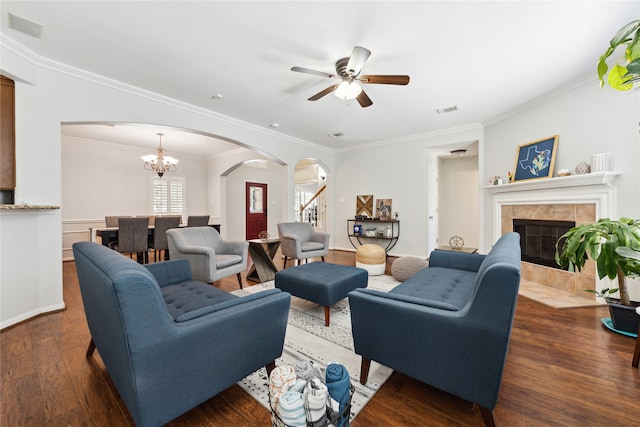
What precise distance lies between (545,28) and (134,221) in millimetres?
5601

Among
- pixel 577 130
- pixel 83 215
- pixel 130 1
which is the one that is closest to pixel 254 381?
pixel 130 1

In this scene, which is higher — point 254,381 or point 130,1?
point 130,1

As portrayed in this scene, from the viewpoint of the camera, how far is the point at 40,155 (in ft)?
8.80

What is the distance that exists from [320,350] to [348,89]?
2.54 m

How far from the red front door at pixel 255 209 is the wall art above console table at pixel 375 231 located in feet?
10.4

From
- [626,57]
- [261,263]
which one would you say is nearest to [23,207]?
[261,263]

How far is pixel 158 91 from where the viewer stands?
11.2ft

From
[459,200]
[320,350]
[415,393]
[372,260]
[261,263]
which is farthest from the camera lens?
[459,200]

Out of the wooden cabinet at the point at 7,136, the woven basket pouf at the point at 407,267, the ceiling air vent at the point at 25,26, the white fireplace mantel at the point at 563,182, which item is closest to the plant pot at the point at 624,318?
the white fireplace mantel at the point at 563,182

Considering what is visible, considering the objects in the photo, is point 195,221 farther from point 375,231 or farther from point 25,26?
point 375,231

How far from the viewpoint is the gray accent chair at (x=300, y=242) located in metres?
4.32

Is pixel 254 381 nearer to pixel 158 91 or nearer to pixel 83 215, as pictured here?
pixel 158 91

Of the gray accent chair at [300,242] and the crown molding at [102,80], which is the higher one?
the crown molding at [102,80]

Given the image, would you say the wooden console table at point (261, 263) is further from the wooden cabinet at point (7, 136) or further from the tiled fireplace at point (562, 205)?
the tiled fireplace at point (562, 205)
